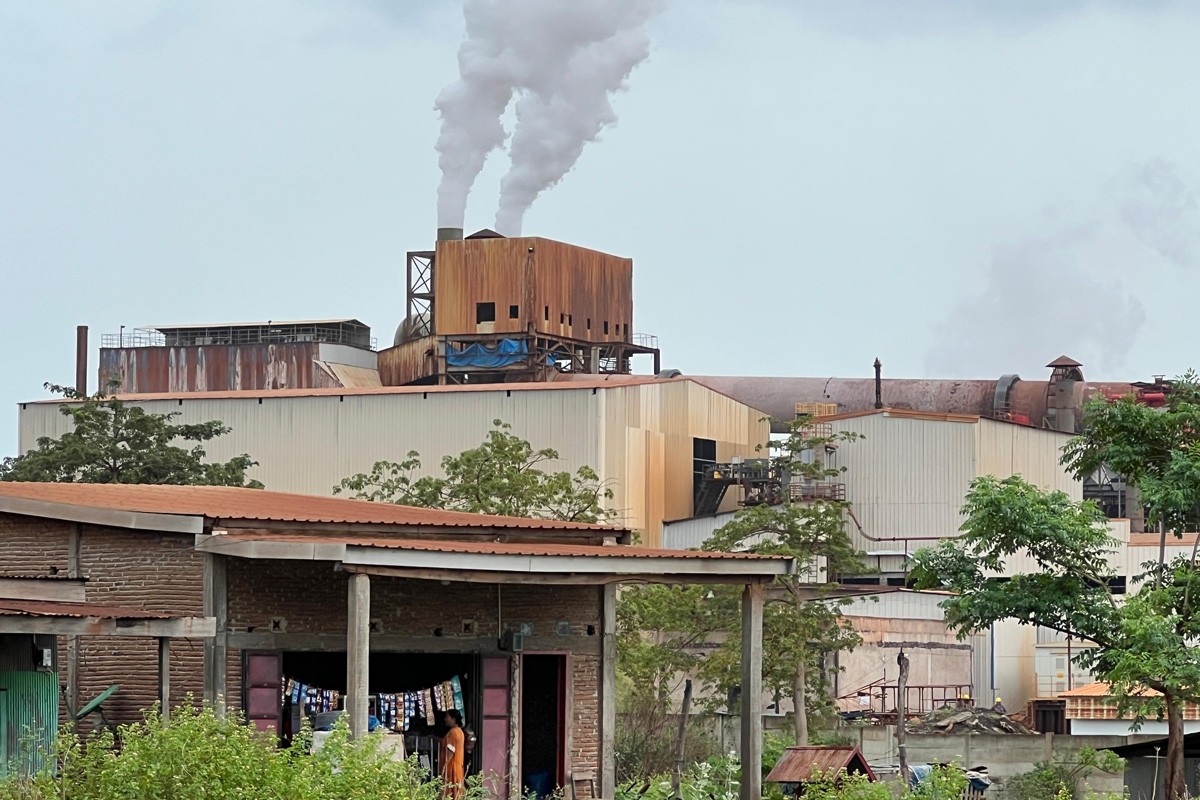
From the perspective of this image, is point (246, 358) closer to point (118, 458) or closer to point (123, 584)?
point (118, 458)

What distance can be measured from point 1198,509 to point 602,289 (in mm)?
45732

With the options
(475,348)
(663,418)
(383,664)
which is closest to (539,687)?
(383,664)

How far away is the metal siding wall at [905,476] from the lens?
61.9m

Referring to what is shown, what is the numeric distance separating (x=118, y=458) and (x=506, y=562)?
33070 mm

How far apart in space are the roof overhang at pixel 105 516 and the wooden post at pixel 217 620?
1.43 ft

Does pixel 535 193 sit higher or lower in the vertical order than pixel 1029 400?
higher

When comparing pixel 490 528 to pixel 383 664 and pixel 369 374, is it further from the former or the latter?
pixel 369 374

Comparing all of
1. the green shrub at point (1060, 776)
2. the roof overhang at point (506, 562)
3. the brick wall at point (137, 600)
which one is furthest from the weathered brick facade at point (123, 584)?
the green shrub at point (1060, 776)

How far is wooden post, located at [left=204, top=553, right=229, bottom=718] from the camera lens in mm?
22250

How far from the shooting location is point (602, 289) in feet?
233

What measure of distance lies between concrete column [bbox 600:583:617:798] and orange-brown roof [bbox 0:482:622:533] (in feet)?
3.32

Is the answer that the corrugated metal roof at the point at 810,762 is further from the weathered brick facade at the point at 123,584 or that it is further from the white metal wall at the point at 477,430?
the white metal wall at the point at 477,430

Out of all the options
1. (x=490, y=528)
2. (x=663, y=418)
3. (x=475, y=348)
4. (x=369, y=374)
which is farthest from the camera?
(x=369, y=374)

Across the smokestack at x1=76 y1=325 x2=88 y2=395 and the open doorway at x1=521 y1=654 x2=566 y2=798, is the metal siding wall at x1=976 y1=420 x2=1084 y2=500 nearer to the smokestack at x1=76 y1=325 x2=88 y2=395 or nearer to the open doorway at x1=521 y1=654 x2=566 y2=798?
the smokestack at x1=76 y1=325 x2=88 y2=395
